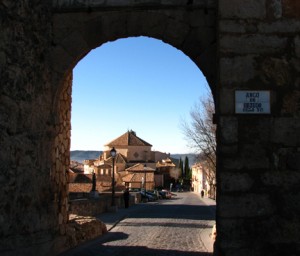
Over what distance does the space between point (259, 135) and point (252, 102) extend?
40 centimetres

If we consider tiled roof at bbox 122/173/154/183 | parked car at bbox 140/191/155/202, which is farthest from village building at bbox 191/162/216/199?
tiled roof at bbox 122/173/154/183

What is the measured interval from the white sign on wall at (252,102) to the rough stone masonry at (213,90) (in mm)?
56

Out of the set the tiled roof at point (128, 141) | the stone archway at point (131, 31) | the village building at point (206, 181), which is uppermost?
the tiled roof at point (128, 141)

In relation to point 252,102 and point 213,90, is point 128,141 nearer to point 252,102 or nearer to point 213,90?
point 213,90

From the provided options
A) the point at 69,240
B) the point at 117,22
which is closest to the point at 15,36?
the point at 117,22

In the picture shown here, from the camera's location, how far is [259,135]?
554cm

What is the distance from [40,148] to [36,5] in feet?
6.71

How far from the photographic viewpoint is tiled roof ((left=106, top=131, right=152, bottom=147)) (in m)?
92.6

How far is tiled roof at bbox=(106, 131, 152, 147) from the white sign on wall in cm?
8682

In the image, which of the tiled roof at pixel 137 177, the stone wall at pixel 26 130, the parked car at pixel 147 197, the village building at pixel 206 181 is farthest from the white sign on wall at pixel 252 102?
the tiled roof at pixel 137 177

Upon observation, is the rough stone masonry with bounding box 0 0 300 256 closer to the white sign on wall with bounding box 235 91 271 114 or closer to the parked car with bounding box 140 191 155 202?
the white sign on wall with bounding box 235 91 271 114

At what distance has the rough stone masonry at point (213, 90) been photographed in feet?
17.8

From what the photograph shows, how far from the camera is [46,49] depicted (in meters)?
6.98

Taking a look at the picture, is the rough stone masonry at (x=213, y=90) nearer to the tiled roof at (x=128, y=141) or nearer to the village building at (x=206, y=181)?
the village building at (x=206, y=181)
